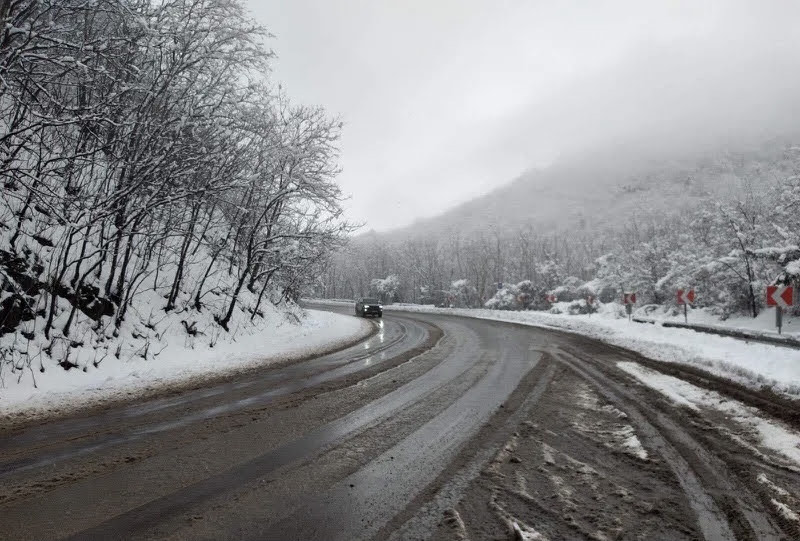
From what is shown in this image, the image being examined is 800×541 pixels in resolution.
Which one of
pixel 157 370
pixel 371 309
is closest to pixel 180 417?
pixel 157 370

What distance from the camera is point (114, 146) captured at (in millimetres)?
11297

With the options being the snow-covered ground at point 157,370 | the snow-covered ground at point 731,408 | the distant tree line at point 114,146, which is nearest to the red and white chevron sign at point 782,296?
the snow-covered ground at point 731,408

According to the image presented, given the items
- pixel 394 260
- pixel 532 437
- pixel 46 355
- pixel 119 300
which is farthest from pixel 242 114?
pixel 394 260

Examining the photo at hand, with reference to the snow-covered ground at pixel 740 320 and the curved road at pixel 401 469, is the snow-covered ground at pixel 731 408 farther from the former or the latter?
the snow-covered ground at pixel 740 320

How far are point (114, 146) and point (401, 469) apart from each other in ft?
36.2

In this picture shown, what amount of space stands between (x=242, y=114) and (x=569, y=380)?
11.9m

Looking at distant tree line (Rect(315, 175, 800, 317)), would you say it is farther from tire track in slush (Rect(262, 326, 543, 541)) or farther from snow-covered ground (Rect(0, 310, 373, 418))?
tire track in slush (Rect(262, 326, 543, 541))

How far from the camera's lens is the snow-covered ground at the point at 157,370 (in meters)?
7.47

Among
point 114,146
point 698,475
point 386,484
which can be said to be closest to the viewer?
point 386,484

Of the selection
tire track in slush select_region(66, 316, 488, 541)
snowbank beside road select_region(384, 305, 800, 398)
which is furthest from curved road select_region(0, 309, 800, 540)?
snowbank beside road select_region(384, 305, 800, 398)

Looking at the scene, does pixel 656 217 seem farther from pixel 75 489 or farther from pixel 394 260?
pixel 75 489

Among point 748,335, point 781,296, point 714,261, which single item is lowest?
point 748,335

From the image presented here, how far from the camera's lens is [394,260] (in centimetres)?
12019

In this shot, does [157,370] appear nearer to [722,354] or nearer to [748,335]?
[722,354]
